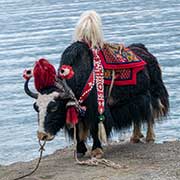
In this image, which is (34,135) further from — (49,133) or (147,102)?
(49,133)

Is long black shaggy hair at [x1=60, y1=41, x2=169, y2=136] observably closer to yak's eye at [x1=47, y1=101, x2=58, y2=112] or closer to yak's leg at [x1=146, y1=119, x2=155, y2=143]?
yak's leg at [x1=146, y1=119, x2=155, y2=143]

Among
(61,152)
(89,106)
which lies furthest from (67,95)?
(61,152)

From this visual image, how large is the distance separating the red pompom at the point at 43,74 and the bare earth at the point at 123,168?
2.42ft

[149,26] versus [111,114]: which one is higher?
[111,114]

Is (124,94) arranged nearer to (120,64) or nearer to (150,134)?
(120,64)

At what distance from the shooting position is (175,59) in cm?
1703

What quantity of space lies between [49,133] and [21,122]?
4.67 metres

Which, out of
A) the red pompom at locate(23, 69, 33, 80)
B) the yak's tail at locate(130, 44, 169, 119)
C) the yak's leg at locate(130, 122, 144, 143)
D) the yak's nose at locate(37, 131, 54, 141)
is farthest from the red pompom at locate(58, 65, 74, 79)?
the yak's leg at locate(130, 122, 144, 143)

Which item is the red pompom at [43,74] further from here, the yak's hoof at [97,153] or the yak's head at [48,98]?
the yak's hoof at [97,153]

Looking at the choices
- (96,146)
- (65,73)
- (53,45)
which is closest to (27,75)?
(65,73)

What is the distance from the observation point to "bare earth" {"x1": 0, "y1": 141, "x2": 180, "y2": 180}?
19.6ft

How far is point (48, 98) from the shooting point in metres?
6.31

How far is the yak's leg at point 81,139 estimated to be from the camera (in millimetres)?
6832

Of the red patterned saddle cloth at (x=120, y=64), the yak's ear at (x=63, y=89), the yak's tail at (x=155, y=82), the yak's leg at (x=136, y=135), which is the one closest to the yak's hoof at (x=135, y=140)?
the yak's leg at (x=136, y=135)
